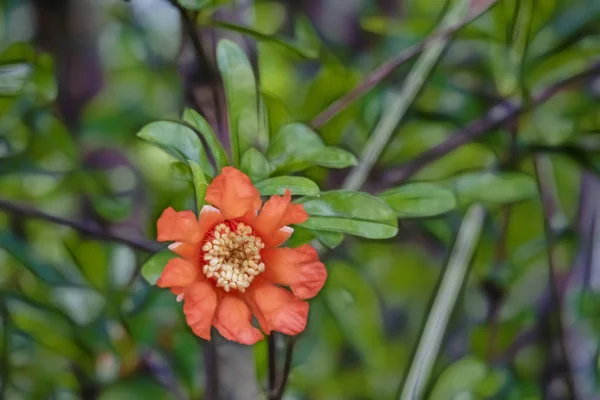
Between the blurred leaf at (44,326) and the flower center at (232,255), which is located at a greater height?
the flower center at (232,255)

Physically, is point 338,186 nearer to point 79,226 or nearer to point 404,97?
point 404,97

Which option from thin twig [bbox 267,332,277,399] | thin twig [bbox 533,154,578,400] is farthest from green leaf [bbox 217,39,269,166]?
thin twig [bbox 533,154,578,400]

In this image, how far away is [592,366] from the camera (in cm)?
48

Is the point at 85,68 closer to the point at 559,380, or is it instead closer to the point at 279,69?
the point at 279,69

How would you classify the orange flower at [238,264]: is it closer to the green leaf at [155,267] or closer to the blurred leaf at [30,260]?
the green leaf at [155,267]

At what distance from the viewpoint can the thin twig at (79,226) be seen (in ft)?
1.51

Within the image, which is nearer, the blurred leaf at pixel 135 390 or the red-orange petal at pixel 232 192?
the red-orange petal at pixel 232 192

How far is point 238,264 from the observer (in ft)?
1.20

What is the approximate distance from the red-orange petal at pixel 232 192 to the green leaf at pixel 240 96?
0.04 metres

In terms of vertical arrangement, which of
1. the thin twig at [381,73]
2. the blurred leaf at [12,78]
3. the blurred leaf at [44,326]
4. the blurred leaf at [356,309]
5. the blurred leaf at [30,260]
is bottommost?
the blurred leaf at [44,326]

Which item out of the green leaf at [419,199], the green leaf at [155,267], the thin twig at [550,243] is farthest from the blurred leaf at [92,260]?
the thin twig at [550,243]

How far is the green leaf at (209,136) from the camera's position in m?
0.36

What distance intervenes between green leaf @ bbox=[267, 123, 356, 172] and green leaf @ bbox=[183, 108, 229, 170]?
0.13 feet

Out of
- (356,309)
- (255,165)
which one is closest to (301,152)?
(255,165)
